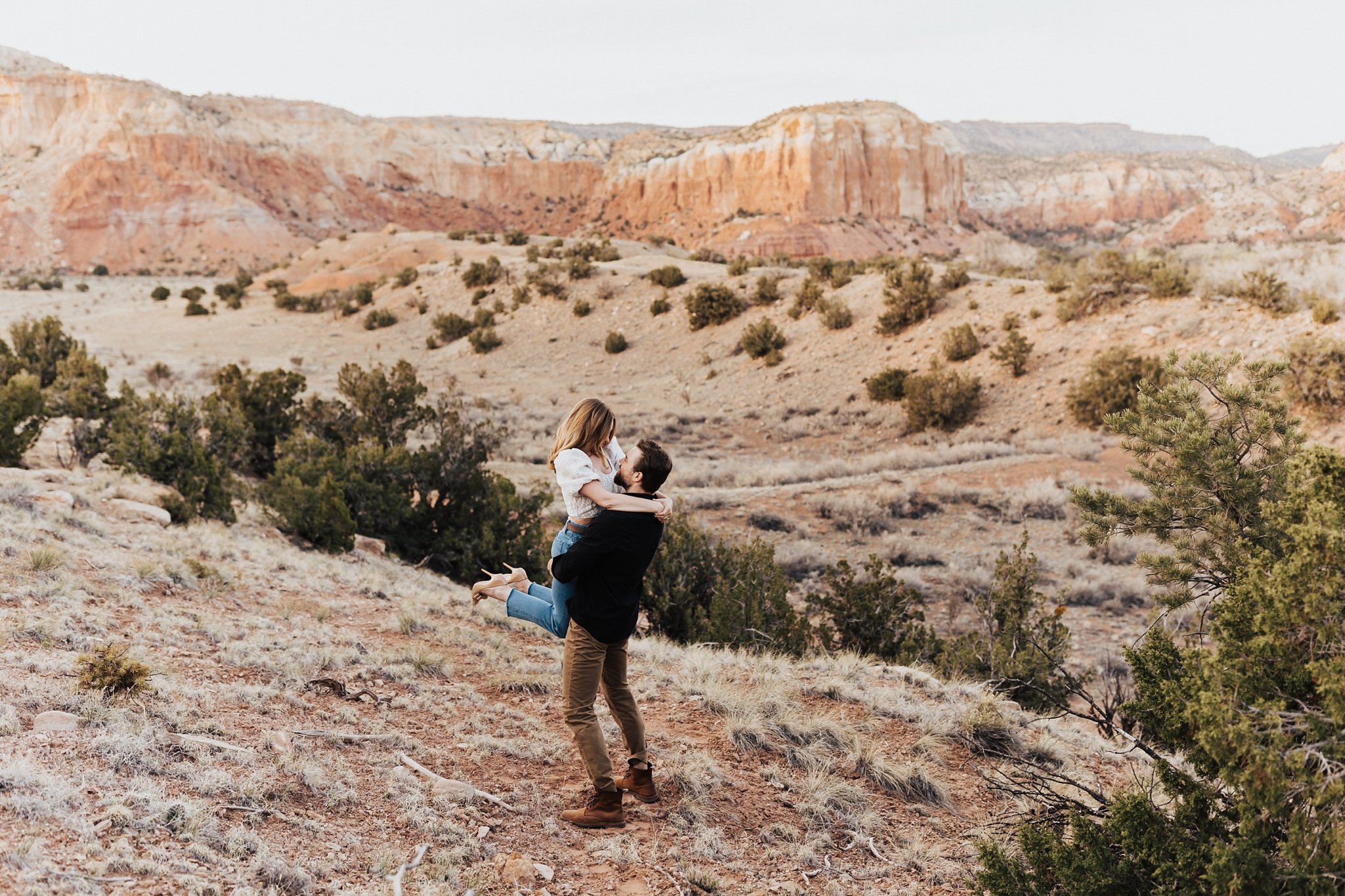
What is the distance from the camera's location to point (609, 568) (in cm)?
358

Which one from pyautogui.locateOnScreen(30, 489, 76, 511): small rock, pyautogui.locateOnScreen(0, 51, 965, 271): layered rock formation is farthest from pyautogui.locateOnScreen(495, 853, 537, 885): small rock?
pyautogui.locateOnScreen(0, 51, 965, 271): layered rock formation

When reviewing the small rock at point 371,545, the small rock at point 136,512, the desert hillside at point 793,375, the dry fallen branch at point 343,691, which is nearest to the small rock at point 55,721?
the dry fallen branch at point 343,691

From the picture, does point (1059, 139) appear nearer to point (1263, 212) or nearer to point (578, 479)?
point (1263, 212)

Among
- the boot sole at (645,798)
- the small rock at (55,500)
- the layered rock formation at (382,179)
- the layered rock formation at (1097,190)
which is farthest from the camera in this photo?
the layered rock formation at (1097,190)

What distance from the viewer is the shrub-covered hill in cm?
299

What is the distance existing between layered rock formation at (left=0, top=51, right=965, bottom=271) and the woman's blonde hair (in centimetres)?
5932

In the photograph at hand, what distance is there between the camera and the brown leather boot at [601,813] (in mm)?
3668

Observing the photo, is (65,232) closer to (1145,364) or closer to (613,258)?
(613,258)

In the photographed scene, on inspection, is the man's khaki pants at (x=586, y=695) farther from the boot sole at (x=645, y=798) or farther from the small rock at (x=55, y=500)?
the small rock at (x=55, y=500)

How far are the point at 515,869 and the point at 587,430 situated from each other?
1.91 meters

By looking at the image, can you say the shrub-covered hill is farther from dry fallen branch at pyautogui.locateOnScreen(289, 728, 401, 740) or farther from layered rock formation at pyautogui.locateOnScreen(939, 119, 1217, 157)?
layered rock formation at pyautogui.locateOnScreen(939, 119, 1217, 157)

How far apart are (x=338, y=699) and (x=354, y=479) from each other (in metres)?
5.55

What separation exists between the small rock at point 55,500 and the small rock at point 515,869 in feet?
20.7

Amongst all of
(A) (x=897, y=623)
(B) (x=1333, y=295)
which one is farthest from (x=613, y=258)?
(A) (x=897, y=623)
